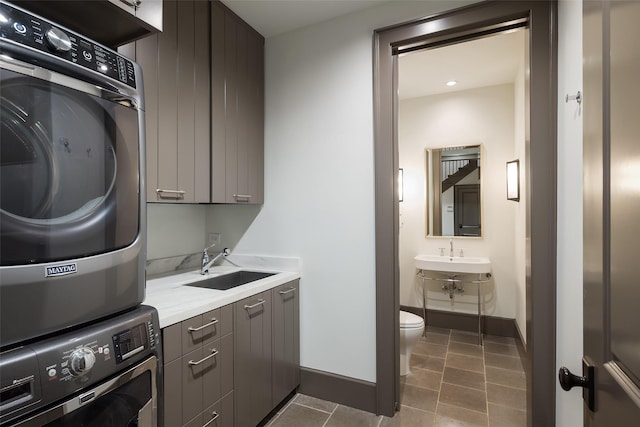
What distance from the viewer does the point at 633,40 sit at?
0.53 m

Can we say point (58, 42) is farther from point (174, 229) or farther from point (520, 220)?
point (520, 220)

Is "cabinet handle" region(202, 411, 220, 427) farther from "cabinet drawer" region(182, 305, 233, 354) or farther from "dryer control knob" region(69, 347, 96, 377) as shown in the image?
"dryer control knob" region(69, 347, 96, 377)

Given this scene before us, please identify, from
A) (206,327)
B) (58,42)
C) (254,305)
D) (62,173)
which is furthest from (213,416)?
(58,42)

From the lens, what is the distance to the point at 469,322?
3508 millimetres

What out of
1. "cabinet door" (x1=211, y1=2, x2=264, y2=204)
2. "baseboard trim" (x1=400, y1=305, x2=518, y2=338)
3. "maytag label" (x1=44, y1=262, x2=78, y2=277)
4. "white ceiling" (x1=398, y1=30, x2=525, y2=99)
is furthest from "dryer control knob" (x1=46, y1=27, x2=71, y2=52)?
"baseboard trim" (x1=400, y1=305, x2=518, y2=338)

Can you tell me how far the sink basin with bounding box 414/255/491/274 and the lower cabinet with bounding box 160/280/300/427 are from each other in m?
1.74

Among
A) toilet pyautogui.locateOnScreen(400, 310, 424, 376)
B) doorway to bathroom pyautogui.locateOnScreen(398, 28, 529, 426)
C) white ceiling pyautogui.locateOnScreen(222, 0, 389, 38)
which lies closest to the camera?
white ceiling pyautogui.locateOnScreen(222, 0, 389, 38)

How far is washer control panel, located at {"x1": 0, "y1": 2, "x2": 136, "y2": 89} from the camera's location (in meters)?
0.73

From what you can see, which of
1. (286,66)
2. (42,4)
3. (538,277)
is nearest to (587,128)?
(538,277)

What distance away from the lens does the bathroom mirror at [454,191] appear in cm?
354

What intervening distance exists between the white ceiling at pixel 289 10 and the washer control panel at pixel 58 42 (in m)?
1.41

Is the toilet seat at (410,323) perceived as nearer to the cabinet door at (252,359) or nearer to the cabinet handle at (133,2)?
the cabinet door at (252,359)

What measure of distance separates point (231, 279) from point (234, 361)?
755 millimetres

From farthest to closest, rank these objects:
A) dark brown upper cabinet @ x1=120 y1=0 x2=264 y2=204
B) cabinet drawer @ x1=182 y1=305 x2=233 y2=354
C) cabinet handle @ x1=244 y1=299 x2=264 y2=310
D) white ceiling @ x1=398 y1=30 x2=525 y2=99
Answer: white ceiling @ x1=398 y1=30 x2=525 y2=99
cabinet handle @ x1=244 y1=299 x2=264 y2=310
dark brown upper cabinet @ x1=120 y1=0 x2=264 y2=204
cabinet drawer @ x1=182 y1=305 x2=233 y2=354
